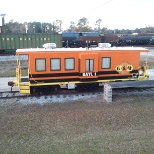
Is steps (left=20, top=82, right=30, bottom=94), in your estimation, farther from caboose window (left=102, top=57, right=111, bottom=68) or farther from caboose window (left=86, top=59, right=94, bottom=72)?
caboose window (left=102, top=57, right=111, bottom=68)

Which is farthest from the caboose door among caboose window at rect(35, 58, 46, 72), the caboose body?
caboose window at rect(35, 58, 46, 72)

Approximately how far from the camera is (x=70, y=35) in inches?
1720

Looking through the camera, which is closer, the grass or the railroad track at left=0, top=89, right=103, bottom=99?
the grass

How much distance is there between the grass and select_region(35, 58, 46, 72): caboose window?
7.81 feet

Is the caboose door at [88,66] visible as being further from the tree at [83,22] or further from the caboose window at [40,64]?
the tree at [83,22]

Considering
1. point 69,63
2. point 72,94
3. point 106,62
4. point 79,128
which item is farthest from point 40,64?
point 79,128

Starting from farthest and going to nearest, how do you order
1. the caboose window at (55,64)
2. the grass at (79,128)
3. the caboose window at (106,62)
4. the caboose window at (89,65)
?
1. the caboose window at (106,62)
2. the caboose window at (89,65)
3. the caboose window at (55,64)
4. the grass at (79,128)

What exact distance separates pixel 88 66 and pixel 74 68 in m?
0.89

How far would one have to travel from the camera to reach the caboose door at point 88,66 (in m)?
14.5

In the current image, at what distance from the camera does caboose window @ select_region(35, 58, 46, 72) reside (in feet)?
46.0

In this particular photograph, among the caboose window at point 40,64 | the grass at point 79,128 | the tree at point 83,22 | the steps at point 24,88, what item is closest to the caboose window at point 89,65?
the grass at point 79,128

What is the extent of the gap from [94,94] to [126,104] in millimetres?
2517

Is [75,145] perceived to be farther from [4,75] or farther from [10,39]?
[10,39]

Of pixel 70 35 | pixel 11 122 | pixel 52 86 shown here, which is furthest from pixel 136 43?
pixel 11 122
